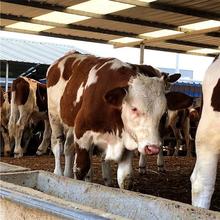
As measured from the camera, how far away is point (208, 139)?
4605 mm

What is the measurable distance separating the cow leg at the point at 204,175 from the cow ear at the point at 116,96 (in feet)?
4.24

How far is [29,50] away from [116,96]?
1704 centimetres

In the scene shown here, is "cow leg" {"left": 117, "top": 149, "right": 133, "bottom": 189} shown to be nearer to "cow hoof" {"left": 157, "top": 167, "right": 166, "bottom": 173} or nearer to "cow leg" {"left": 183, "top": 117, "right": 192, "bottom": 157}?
"cow hoof" {"left": 157, "top": 167, "right": 166, "bottom": 173}

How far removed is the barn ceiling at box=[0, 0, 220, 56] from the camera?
11492 mm

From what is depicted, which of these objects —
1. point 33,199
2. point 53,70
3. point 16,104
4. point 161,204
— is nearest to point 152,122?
point 161,204

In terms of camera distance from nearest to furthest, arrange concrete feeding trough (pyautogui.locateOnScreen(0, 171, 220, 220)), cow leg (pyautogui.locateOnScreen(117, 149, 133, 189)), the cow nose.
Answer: concrete feeding trough (pyautogui.locateOnScreen(0, 171, 220, 220)) < the cow nose < cow leg (pyautogui.locateOnScreen(117, 149, 133, 189))

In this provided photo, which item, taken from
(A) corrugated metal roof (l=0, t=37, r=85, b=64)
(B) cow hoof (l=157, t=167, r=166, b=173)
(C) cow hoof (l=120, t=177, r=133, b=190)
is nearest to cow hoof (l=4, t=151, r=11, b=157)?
(B) cow hoof (l=157, t=167, r=166, b=173)

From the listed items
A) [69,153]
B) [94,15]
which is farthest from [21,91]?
[69,153]

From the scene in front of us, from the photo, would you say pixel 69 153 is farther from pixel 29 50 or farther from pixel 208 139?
pixel 29 50

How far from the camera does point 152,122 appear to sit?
5.57m

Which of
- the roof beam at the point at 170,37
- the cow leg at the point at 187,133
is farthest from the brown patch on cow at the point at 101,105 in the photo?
the cow leg at the point at 187,133

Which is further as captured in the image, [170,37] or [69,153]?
[170,37]

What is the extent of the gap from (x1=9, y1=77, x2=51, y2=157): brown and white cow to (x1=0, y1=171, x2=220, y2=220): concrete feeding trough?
8.67m

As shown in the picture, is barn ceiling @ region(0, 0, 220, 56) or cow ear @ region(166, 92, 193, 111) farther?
barn ceiling @ region(0, 0, 220, 56)
